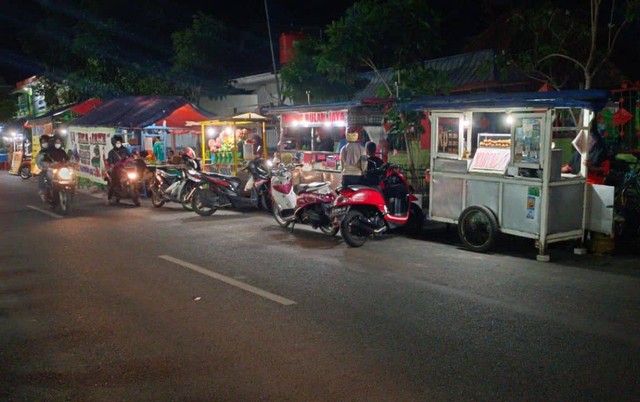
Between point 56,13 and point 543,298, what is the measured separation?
31422mm

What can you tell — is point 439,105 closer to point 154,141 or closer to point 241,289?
point 241,289

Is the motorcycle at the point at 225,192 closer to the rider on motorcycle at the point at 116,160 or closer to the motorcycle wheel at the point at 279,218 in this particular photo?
the motorcycle wheel at the point at 279,218

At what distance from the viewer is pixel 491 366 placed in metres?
5.17

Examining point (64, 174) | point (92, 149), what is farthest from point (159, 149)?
point (64, 174)

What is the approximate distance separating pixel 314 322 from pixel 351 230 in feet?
13.7

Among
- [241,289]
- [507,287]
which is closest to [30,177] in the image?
[241,289]

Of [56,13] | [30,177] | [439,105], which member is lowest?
[30,177]

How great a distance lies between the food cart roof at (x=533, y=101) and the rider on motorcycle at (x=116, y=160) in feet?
31.7

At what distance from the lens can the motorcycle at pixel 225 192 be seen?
47.5 feet

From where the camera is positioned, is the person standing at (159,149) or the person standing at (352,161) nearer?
the person standing at (352,161)

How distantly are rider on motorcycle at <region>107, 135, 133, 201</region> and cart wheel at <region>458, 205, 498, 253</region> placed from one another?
1029 cm

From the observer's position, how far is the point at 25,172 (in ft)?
89.5

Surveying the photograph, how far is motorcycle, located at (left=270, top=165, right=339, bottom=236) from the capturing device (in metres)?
11.4

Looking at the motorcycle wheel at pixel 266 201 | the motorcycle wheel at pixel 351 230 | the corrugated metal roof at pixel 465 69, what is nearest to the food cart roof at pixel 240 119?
the corrugated metal roof at pixel 465 69
